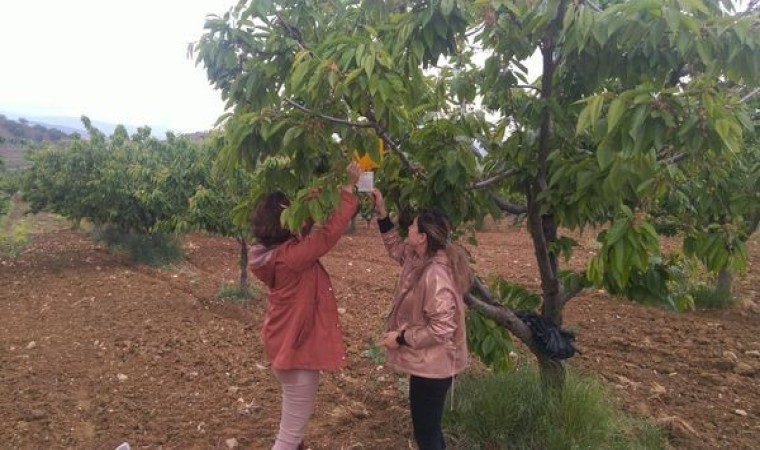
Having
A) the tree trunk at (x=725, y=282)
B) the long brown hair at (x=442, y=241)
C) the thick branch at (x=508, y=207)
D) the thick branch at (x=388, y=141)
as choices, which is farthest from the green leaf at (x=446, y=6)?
the tree trunk at (x=725, y=282)

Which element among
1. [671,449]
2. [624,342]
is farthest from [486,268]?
[671,449]

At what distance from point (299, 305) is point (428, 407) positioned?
77cm

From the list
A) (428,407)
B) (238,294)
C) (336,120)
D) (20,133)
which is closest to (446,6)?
(336,120)

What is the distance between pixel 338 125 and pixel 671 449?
2.77 meters

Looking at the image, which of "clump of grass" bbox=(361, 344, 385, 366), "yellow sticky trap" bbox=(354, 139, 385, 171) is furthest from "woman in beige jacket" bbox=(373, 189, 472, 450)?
"clump of grass" bbox=(361, 344, 385, 366)

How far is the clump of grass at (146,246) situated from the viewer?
8.90 metres

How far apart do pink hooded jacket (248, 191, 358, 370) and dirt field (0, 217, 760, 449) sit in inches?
39.8

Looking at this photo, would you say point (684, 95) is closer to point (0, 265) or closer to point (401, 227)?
point (401, 227)

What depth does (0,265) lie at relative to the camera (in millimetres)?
8328

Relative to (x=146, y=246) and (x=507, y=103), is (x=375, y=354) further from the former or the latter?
(x=146, y=246)

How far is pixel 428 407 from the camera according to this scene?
2.82 meters

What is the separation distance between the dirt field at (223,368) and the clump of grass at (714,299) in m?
0.11

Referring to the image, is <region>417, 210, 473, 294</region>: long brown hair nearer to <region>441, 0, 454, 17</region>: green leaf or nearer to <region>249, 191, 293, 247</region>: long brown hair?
<region>249, 191, 293, 247</region>: long brown hair

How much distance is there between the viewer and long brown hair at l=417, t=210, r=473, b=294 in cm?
270
